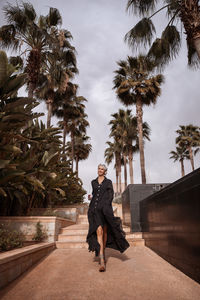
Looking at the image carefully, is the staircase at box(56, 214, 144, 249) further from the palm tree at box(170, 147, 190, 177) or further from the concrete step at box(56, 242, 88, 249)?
the palm tree at box(170, 147, 190, 177)

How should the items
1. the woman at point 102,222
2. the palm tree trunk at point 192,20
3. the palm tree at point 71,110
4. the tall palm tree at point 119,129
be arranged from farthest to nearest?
the tall palm tree at point 119,129, the palm tree at point 71,110, the palm tree trunk at point 192,20, the woman at point 102,222

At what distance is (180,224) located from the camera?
2854mm

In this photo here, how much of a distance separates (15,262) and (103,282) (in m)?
1.33

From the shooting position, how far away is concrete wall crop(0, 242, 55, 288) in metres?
2.52

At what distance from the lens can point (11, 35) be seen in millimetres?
9039

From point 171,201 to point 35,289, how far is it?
2361 mm

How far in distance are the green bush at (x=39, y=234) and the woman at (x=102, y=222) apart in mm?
1969

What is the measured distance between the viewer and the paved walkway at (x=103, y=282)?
2.20m

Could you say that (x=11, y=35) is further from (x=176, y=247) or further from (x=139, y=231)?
(x=176, y=247)

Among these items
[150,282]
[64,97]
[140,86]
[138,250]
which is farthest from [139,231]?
[64,97]

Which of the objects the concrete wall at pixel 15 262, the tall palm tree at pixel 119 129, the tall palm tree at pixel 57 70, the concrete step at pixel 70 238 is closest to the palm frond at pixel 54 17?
the tall palm tree at pixel 57 70

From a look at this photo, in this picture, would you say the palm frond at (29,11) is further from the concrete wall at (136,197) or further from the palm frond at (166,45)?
the concrete wall at (136,197)

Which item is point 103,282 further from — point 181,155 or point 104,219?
point 181,155

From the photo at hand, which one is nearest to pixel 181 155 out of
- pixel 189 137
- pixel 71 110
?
pixel 189 137
